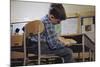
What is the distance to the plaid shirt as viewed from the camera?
257 centimetres

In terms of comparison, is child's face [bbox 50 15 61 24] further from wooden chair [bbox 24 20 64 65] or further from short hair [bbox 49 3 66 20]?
wooden chair [bbox 24 20 64 65]

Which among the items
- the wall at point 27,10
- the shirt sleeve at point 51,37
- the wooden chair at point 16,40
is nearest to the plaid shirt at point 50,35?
the shirt sleeve at point 51,37

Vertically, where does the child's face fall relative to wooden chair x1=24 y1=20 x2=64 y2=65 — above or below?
above

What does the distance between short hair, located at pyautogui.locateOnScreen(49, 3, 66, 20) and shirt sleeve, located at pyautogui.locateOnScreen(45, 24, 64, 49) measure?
0.16 metres

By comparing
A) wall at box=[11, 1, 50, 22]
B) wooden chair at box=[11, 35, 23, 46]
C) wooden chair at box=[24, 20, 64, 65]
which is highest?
wall at box=[11, 1, 50, 22]

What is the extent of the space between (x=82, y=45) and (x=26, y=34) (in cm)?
83

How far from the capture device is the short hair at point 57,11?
8.58 ft

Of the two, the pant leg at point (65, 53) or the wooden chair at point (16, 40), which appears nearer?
the wooden chair at point (16, 40)

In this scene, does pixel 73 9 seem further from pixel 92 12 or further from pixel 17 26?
pixel 17 26

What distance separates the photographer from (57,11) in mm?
2648

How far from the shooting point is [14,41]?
243cm

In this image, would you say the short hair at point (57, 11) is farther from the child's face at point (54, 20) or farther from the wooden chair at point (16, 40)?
the wooden chair at point (16, 40)

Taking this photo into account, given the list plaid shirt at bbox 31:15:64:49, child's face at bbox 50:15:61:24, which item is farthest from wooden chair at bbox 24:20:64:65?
child's face at bbox 50:15:61:24

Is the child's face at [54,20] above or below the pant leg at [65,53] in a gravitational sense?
above
